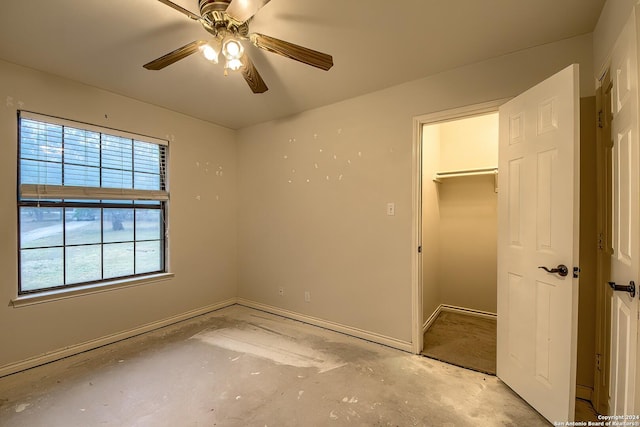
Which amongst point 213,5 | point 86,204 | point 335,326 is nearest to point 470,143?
point 335,326

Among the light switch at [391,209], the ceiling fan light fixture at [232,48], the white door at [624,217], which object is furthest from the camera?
the light switch at [391,209]

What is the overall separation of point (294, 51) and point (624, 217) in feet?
6.06

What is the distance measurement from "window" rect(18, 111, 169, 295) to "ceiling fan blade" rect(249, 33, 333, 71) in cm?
214

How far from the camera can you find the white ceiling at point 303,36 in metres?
1.64

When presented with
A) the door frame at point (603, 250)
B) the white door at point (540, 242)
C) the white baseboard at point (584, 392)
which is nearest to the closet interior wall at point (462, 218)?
the white door at point (540, 242)

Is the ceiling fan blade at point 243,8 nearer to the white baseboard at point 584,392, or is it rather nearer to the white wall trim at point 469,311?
the white baseboard at point 584,392

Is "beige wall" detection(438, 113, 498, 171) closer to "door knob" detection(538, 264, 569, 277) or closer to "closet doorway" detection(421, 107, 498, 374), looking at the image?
"closet doorway" detection(421, 107, 498, 374)

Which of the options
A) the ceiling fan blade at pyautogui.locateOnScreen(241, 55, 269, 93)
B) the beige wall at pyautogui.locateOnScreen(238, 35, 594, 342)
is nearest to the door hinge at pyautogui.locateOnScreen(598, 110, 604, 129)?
the beige wall at pyautogui.locateOnScreen(238, 35, 594, 342)

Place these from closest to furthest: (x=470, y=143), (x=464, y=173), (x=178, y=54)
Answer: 1. (x=178, y=54)
2. (x=464, y=173)
3. (x=470, y=143)

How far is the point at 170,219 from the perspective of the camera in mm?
3205

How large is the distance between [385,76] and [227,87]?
1485mm

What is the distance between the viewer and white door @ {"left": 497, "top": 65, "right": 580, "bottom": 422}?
1.56 m

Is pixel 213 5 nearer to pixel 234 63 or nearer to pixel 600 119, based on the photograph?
pixel 234 63

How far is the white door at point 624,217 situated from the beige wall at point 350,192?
66 centimetres
